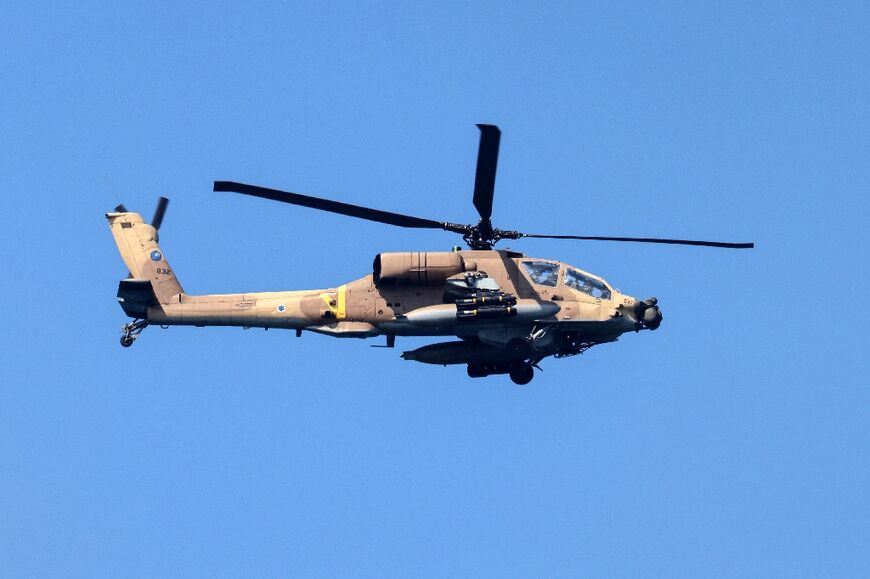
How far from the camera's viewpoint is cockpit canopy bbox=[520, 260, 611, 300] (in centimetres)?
3600

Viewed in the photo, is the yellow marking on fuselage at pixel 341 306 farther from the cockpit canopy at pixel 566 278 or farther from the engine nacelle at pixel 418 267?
the cockpit canopy at pixel 566 278

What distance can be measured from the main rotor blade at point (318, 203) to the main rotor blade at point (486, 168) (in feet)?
5.88

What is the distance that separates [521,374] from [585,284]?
3.28m

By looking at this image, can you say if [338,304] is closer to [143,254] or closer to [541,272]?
[541,272]

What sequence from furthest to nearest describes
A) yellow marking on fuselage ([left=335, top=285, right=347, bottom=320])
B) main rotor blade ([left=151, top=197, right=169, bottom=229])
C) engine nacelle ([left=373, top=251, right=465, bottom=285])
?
main rotor blade ([left=151, top=197, right=169, bottom=229]) < yellow marking on fuselage ([left=335, top=285, right=347, bottom=320]) < engine nacelle ([left=373, top=251, right=465, bottom=285])

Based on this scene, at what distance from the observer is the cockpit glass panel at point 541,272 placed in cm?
3597

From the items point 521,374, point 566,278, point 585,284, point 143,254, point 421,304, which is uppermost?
point 566,278

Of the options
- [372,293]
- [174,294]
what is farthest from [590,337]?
[174,294]

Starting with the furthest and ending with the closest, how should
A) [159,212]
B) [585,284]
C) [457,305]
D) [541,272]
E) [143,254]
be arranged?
[159,212], [143,254], [585,284], [541,272], [457,305]

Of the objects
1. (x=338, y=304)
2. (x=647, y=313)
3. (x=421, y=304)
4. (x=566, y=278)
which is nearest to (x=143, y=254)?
(x=338, y=304)

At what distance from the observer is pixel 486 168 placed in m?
32.7

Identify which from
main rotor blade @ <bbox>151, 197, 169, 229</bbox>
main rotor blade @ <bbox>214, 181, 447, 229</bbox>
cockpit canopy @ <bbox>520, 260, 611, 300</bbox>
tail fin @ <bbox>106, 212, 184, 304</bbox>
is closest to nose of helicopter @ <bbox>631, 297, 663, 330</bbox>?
cockpit canopy @ <bbox>520, 260, 611, 300</bbox>

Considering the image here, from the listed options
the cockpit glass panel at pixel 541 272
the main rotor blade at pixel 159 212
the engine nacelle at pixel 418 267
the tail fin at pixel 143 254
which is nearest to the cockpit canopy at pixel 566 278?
the cockpit glass panel at pixel 541 272

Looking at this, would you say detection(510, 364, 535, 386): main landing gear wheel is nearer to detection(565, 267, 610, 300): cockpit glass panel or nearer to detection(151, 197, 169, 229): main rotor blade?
detection(565, 267, 610, 300): cockpit glass panel
